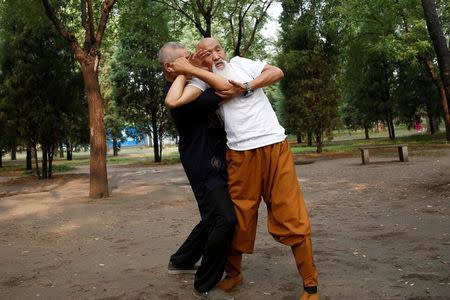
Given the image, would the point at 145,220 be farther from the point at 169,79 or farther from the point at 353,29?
the point at 353,29

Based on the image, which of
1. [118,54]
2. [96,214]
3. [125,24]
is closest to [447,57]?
[96,214]

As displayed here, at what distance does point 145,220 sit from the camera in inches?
321

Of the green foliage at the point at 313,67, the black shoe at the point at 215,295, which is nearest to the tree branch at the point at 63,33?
the black shoe at the point at 215,295

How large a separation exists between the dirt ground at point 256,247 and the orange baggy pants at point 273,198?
514mm

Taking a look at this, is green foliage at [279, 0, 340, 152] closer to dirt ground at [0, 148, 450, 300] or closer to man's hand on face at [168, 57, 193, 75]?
dirt ground at [0, 148, 450, 300]

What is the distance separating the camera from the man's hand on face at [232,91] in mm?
3465

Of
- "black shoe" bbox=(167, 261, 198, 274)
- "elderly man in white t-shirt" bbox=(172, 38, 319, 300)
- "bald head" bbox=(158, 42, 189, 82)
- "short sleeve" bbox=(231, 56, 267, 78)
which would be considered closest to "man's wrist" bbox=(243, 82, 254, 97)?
"elderly man in white t-shirt" bbox=(172, 38, 319, 300)

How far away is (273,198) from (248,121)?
0.62 m

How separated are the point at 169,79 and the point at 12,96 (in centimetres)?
1757

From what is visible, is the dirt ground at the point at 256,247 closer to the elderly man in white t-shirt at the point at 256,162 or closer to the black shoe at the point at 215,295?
the black shoe at the point at 215,295

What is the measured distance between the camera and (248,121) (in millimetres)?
3566

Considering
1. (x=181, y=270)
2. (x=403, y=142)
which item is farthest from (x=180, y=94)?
(x=403, y=142)

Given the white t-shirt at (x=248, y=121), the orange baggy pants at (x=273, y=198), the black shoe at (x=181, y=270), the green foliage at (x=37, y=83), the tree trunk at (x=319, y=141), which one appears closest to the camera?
the orange baggy pants at (x=273, y=198)

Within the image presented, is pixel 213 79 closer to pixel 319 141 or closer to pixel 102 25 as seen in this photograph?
pixel 102 25
